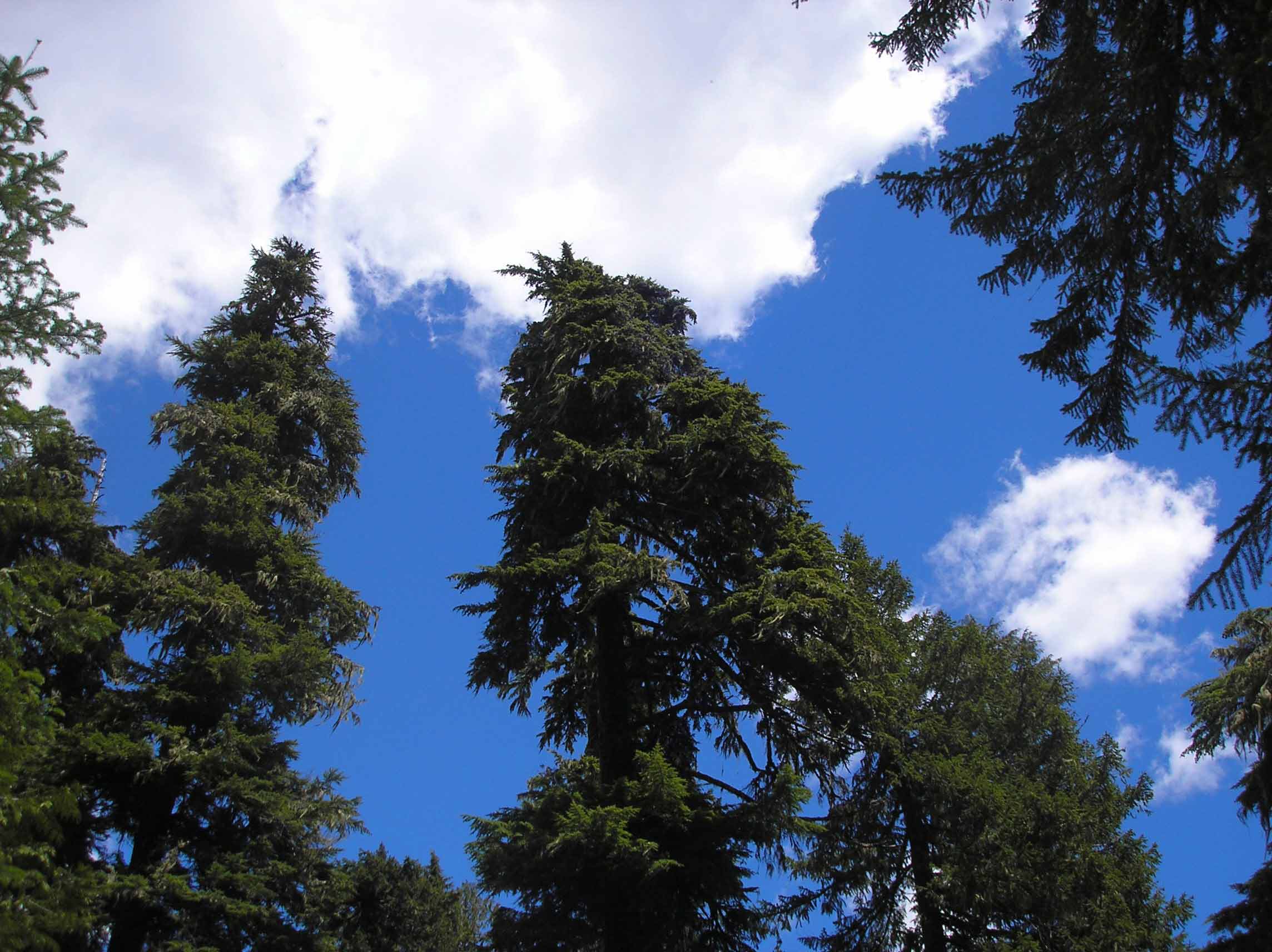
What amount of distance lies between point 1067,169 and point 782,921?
1203cm

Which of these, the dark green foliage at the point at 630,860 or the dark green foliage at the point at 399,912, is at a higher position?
the dark green foliage at the point at 399,912

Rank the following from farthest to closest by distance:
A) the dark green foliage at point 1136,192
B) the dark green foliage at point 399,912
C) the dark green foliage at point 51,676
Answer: the dark green foliage at point 399,912 → the dark green foliage at point 51,676 → the dark green foliage at point 1136,192

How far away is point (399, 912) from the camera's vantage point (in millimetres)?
24609

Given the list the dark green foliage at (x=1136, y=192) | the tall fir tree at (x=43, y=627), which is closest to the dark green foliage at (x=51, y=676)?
the tall fir tree at (x=43, y=627)

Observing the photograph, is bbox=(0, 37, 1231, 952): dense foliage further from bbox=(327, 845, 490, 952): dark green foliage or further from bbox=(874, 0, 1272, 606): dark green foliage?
bbox=(327, 845, 490, 952): dark green foliage

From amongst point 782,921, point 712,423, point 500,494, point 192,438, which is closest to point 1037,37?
point 712,423

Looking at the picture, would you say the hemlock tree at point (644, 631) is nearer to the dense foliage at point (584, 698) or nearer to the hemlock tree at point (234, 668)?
the dense foliage at point (584, 698)

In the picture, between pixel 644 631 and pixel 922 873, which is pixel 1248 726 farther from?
pixel 644 631

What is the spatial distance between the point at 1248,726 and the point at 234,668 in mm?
15875

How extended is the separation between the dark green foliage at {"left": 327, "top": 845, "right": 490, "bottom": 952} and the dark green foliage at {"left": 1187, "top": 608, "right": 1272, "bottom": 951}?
18309 mm

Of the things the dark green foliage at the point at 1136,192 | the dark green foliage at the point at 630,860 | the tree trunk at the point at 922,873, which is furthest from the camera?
the tree trunk at the point at 922,873

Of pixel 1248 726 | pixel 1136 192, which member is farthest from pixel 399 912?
pixel 1136 192

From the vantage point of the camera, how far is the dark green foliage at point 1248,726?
1112 centimetres

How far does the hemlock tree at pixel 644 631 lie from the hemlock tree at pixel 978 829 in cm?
152
